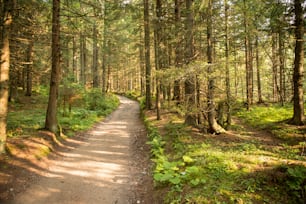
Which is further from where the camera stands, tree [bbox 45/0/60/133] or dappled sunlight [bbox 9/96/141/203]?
tree [bbox 45/0/60/133]

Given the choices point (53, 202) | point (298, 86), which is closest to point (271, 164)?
point (53, 202)

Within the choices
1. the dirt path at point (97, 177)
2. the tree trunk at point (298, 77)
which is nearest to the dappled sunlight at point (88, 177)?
the dirt path at point (97, 177)

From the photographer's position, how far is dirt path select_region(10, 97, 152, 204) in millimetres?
4762

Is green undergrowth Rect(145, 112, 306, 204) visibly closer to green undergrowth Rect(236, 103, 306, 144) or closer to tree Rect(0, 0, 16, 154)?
green undergrowth Rect(236, 103, 306, 144)

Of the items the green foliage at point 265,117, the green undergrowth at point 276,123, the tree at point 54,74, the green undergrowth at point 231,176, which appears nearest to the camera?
the green undergrowth at point 231,176

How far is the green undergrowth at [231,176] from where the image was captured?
3789 mm

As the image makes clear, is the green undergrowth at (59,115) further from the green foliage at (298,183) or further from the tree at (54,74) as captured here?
the green foliage at (298,183)

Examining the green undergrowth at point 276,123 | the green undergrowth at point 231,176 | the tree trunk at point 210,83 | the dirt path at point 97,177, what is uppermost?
the tree trunk at point 210,83

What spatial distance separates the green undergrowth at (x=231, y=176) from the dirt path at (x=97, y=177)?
2.51 ft

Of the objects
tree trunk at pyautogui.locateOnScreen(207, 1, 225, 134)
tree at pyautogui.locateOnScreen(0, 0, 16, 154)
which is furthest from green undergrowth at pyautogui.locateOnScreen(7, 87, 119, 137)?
tree trunk at pyautogui.locateOnScreen(207, 1, 225, 134)

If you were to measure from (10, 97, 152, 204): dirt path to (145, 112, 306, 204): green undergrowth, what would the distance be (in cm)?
76

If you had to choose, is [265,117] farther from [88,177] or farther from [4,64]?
[4,64]

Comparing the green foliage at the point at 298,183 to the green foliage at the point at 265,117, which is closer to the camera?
the green foliage at the point at 298,183

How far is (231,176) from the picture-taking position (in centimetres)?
454
